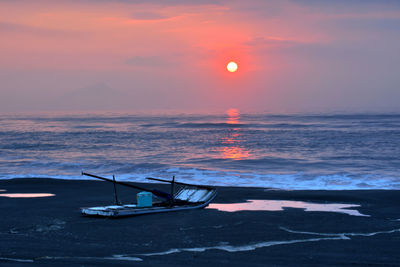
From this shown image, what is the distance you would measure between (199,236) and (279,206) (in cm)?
477

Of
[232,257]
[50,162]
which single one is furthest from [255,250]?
[50,162]

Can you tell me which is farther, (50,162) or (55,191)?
(50,162)

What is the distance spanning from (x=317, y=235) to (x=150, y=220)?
4.39 m

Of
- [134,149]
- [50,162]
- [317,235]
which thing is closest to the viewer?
[317,235]

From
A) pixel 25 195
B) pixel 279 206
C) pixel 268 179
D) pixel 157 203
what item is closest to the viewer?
pixel 157 203

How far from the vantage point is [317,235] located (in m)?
10.9

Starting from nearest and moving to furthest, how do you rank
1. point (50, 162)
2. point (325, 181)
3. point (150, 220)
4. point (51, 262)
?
point (51, 262) → point (150, 220) → point (325, 181) → point (50, 162)

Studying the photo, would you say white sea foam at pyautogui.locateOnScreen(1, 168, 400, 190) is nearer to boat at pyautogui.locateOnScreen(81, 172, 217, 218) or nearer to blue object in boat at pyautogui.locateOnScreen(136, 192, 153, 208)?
boat at pyautogui.locateOnScreen(81, 172, 217, 218)

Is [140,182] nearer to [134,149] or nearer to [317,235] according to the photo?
[317,235]

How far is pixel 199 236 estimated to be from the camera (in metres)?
10.9

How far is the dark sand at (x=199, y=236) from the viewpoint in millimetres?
8891

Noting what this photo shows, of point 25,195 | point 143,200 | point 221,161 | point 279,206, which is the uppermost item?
point 143,200

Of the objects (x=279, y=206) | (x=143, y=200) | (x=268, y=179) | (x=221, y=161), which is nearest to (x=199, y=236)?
(x=143, y=200)

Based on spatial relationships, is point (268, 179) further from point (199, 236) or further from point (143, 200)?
point (199, 236)
